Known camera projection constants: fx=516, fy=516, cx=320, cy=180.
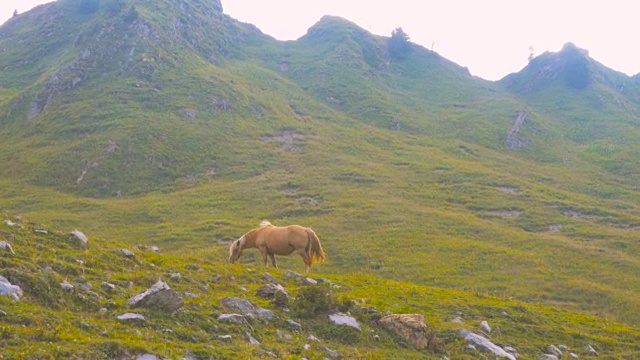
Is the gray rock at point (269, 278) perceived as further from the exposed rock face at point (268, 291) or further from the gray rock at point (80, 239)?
the gray rock at point (80, 239)

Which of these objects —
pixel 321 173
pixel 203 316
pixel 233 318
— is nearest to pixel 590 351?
pixel 233 318

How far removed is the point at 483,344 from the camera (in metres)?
13.6

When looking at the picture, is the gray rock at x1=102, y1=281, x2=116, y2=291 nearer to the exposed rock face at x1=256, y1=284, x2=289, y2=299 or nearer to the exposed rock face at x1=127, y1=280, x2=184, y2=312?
the exposed rock face at x1=127, y1=280, x2=184, y2=312

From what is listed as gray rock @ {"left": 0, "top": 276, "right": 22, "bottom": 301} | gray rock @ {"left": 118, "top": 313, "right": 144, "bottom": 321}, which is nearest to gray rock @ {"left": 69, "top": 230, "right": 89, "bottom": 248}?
gray rock @ {"left": 0, "top": 276, "right": 22, "bottom": 301}

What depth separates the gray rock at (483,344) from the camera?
43.8 ft

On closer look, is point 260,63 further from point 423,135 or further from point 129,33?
point 423,135

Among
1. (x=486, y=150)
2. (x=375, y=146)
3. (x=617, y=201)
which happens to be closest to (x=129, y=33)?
(x=375, y=146)

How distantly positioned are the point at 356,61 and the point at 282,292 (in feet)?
401

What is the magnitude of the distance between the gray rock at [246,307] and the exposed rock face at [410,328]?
3.02 m

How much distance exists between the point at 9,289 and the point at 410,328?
28.9 ft

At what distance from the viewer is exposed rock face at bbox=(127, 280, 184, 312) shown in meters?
10.9

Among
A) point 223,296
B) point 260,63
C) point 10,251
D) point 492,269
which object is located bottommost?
point 492,269

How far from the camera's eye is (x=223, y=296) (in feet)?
44.1

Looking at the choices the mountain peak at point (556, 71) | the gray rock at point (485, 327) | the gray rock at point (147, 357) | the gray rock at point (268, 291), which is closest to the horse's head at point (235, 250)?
the gray rock at point (268, 291)
